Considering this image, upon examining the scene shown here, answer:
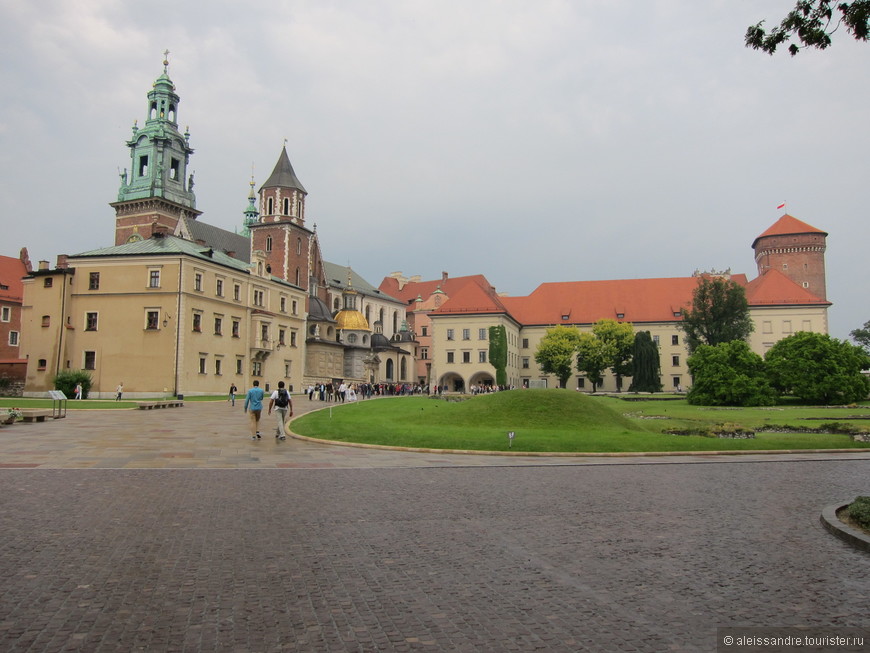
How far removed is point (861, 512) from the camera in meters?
9.19

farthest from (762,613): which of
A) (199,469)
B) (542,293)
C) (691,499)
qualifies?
(542,293)

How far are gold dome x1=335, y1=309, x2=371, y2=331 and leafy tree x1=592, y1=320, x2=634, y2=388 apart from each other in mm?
31258

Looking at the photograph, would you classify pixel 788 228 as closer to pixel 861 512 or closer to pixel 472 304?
pixel 472 304

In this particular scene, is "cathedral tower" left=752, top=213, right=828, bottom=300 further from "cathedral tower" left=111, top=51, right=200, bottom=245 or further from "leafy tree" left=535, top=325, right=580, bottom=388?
"cathedral tower" left=111, top=51, right=200, bottom=245

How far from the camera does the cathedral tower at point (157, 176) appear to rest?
88.1m

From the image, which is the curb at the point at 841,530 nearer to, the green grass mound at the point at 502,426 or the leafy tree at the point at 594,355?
the green grass mound at the point at 502,426

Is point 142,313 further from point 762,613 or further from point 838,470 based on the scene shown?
point 762,613

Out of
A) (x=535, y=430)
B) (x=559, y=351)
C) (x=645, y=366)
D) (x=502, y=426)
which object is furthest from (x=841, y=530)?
(x=559, y=351)

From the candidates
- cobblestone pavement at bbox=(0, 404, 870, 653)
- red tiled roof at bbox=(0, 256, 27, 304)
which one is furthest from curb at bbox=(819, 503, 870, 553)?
red tiled roof at bbox=(0, 256, 27, 304)

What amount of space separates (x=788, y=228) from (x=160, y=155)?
88.2m

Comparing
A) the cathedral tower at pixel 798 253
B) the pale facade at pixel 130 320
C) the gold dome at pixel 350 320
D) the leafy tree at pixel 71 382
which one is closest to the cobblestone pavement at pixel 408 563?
the leafy tree at pixel 71 382

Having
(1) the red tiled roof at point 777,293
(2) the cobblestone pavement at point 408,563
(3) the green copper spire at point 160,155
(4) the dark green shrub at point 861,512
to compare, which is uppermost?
(3) the green copper spire at point 160,155

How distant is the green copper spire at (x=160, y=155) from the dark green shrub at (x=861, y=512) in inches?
3577

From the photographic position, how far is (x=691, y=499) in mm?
11789
